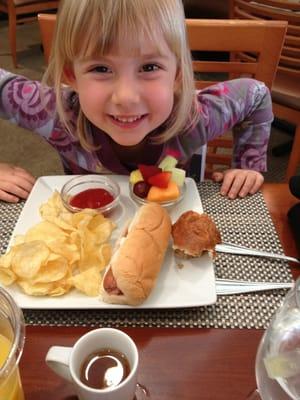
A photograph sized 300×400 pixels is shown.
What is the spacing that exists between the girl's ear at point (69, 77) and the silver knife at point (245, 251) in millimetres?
525

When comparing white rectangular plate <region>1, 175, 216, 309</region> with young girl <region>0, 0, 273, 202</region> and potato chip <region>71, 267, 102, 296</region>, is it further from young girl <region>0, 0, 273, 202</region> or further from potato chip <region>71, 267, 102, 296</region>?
young girl <region>0, 0, 273, 202</region>

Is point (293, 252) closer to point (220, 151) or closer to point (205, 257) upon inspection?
point (205, 257)

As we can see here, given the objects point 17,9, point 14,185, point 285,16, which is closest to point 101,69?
point 14,185

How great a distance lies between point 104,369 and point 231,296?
0.95 ft

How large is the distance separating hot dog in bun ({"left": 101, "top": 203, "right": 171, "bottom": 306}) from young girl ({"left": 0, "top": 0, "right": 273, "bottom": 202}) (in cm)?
25

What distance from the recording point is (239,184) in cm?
104

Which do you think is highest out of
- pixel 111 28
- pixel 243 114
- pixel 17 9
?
pixel 111 28

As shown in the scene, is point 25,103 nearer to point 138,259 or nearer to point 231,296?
point 138,259

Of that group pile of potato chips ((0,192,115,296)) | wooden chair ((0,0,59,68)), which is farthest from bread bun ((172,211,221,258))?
wooden chair ((0,0,59,68))

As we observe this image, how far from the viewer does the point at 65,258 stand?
2.56 feet

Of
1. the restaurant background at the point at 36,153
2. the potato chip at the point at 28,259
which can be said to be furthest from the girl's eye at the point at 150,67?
the restaurant background at the point at 36,153

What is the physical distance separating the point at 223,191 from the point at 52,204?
0.39 m

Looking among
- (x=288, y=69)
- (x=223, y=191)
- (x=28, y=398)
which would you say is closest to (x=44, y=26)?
(x=223, y=191)

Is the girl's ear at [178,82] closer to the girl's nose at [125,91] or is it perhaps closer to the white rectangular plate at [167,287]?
the girl's nose at [125,91]
